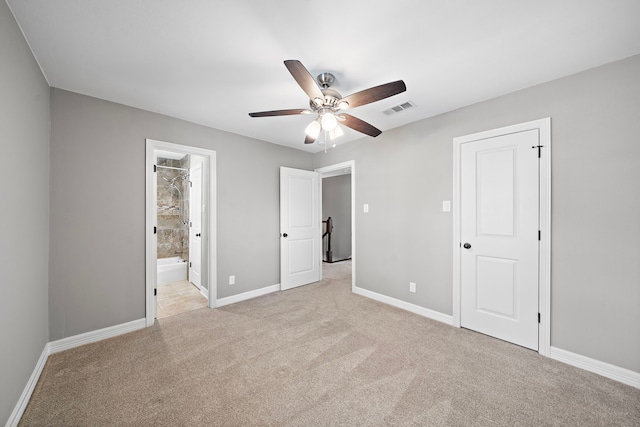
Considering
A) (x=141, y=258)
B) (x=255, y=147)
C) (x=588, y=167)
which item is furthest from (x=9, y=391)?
(x=588, y=167)

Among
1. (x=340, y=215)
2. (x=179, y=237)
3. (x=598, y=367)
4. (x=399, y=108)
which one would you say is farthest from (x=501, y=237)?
(x=179, y=237)

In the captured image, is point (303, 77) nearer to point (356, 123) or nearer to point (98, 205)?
point (356, 123)

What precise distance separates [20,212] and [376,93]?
8.44 ft

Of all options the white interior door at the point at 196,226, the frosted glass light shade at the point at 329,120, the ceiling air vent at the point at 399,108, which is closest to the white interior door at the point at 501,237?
the ceiling air vent at the point at 399,108

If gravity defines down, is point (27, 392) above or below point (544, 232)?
below

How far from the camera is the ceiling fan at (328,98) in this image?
1595mm

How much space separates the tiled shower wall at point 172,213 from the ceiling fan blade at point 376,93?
4.61 meters

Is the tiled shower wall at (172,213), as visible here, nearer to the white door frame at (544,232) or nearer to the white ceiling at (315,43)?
the white ceiling at (315,43)

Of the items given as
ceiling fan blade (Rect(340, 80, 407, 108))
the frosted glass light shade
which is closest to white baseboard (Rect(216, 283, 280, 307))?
the frosted glass light shade

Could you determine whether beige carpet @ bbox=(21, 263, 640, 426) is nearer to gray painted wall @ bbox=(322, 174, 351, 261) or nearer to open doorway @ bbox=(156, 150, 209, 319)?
open doorway @ bbox=(156, 150, 209, 319)

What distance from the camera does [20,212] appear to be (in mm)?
1602

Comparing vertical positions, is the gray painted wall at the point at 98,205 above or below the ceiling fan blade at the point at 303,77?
below

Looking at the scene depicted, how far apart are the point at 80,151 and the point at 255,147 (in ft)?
6.49

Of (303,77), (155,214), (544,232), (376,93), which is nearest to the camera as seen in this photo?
(303,77)
